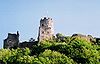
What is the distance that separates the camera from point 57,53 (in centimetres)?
12669

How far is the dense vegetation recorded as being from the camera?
124438 millimetres

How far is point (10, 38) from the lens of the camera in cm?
14175

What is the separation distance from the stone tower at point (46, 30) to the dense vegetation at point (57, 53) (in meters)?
1.15

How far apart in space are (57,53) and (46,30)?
10.6m

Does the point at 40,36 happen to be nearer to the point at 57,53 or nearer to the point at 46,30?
the point at 46,30

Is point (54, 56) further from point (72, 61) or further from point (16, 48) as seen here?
point (16, 48)

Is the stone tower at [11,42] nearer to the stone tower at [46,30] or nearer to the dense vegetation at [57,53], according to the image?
the dense vegetation at [57,53]

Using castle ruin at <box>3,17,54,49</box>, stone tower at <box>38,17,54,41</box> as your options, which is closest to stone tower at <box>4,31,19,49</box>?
castle ruin at <box>3,17,54,49</box>

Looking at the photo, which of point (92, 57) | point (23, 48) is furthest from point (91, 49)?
point (23, 48)

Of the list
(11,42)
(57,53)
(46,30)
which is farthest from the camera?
(11,42)

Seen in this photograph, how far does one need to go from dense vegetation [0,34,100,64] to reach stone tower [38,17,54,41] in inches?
45.3

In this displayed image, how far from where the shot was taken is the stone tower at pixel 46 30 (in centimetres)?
13625

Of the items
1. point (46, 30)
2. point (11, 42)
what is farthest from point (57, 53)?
point (11, 42)

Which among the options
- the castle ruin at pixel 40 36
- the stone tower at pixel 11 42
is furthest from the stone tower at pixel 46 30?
the stone tower at pixel 11 42
